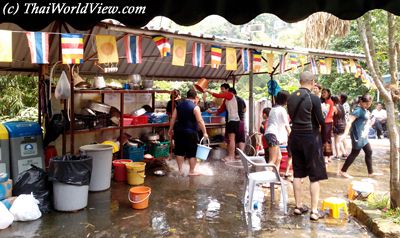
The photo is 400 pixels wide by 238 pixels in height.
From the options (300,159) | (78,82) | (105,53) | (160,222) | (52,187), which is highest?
(105,53)

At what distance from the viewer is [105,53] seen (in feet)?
19.7

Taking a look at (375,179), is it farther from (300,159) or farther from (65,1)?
(65,1)

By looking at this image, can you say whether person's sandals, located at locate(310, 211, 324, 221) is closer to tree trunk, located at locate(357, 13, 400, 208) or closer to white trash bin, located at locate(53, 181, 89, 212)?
tree trunk, located at locate(357, 13, 400, 208)

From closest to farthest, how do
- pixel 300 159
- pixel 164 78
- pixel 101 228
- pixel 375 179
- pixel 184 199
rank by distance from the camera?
pixel 101 228 → pixel 300 159 → pixel 184 199 → pixel 375 179 → pixel 164 78

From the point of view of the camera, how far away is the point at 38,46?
507 cm

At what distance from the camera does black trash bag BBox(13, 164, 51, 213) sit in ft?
16.5

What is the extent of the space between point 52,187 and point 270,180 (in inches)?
135

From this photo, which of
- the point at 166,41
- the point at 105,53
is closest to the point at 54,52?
the point at 105,53

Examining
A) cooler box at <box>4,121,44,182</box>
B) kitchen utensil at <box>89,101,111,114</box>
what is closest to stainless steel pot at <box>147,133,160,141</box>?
kitchen utensil at <box>89,101,111,114</box>

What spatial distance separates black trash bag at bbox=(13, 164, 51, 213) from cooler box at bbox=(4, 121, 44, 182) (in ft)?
2.23

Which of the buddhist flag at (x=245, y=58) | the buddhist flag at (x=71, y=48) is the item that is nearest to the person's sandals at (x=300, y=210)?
the buddhist flag at (x=245, y=58)

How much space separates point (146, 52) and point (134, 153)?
300 centimetres

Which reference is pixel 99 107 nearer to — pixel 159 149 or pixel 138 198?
pixel 159 149

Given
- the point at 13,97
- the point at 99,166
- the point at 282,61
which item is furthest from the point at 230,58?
the point at 13,97
